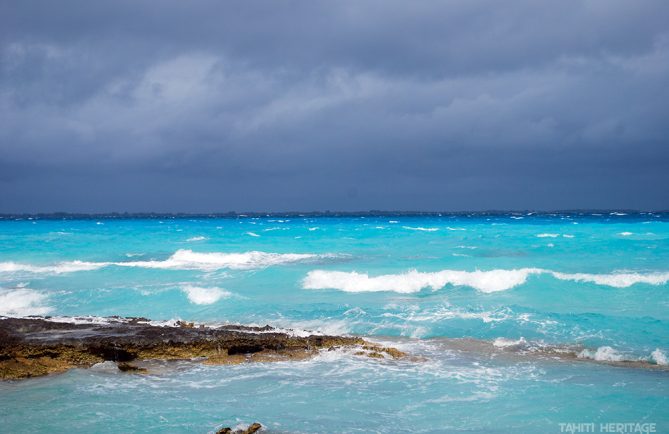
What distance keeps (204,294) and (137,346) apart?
874 cm

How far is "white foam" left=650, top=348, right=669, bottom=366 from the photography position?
10305 millimetres

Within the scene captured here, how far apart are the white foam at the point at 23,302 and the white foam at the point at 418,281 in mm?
9515

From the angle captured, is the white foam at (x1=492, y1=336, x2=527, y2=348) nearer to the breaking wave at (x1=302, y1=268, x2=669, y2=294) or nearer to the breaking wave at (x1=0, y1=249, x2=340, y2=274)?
the breaking wave at (x1=302, y1=268, x2=669, y2=294)

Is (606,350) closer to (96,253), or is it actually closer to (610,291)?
(610,291)

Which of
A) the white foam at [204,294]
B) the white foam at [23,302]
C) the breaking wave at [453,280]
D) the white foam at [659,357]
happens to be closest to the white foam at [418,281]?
the breaking wave at [453,280]

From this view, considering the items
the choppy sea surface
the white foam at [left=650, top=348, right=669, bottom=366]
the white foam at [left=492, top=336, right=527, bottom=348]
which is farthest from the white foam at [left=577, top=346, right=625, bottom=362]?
the white foam at [left=492, top=336, right=527, bottom=348]

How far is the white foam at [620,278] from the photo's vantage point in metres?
19.9

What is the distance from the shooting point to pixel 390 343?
39.9 ft

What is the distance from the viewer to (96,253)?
37.1 m

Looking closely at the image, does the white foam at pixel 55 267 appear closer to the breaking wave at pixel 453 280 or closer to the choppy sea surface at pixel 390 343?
the choppy sea surface at pixel 390 343

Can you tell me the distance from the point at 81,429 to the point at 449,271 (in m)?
18.3

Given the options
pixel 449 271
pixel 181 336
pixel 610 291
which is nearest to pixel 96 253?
pixel 449 271

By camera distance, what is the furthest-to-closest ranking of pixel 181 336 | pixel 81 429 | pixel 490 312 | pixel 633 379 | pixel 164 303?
pixel 164 303 < pixel 490 312 < pixel 181 336 < pixel 633 379 < pixel 81 429

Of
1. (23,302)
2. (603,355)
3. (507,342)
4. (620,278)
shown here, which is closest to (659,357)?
(603,355)
